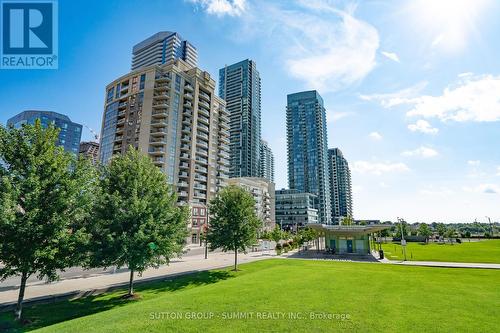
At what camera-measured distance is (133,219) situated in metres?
17.8

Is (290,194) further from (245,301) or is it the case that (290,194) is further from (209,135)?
(245,301)

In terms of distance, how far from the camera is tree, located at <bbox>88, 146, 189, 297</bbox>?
17.1 m

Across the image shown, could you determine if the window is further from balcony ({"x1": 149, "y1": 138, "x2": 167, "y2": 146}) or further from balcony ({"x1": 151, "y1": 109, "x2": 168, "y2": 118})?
balcony ({"x1": 149, "y1": 138, "x2": 167, "y2": 146})

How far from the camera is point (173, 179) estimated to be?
246 ft

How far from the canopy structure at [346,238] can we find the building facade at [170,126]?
3912 cm

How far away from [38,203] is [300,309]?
1411 centimetres

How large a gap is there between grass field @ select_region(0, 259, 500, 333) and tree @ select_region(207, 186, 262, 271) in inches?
484

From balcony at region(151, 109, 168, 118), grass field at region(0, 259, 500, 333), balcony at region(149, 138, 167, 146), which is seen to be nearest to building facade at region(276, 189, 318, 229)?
balcony at region(149, 138, 167, 146)

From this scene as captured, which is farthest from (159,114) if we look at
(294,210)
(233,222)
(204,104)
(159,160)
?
(294,210)

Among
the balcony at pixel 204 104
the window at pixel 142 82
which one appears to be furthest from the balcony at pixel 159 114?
the balcony at pixel 204 104

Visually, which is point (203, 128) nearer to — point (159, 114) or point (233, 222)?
point (159, 114)

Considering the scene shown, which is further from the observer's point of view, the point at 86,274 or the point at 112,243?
the point at 86,274

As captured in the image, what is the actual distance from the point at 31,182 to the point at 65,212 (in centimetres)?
244

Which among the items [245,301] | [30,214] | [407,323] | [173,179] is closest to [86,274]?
[30,214]
